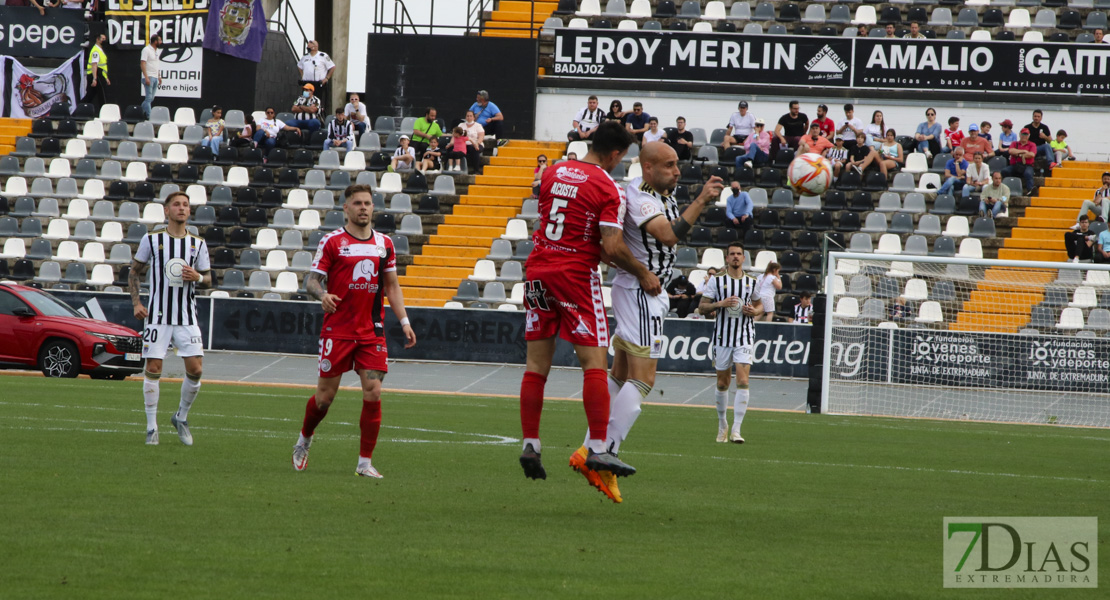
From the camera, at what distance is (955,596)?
5457 mm

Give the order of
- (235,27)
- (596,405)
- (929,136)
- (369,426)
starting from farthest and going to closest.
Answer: (235,27) < (929,136) < (369,426) < (596,405)

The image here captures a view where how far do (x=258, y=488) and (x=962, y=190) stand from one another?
2281 centimetres

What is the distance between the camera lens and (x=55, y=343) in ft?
73.4

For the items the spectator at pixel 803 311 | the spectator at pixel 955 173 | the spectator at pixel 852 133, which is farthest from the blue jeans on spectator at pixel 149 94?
the spectator at pixel 955 173

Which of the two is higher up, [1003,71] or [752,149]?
[1003,71]

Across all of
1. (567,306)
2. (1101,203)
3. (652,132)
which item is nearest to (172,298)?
(567,306)

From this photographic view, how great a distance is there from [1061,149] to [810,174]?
1874 cm

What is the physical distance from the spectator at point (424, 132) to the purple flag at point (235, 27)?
18.2 ft

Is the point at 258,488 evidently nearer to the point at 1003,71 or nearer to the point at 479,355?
the point at 479,355

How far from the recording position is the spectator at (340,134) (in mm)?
31047

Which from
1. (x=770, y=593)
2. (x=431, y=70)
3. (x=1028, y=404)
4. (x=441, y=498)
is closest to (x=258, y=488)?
(x=441, y=498)

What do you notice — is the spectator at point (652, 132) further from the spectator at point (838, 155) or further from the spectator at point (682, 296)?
the spectator at point (682, 296)

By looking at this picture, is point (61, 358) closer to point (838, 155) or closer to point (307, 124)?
point (307, 124)

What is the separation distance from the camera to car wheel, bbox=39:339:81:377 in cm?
2231
